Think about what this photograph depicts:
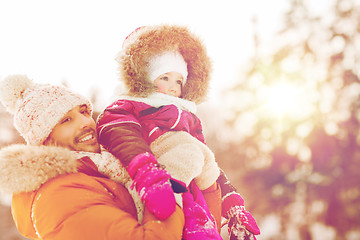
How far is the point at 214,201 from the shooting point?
6.00 ft

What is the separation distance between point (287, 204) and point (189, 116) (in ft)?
42.1

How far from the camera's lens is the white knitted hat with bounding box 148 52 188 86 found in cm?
197

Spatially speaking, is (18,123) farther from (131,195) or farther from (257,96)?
(257,96)

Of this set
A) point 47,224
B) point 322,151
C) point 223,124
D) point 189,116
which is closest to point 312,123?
point 322,151

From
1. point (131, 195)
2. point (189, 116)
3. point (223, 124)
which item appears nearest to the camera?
point (131, 195)

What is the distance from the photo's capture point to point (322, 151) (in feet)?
39.5

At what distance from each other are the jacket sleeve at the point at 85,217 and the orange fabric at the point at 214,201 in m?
0.47

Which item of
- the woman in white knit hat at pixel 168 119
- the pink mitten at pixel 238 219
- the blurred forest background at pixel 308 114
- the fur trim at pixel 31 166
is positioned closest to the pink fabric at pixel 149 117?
the woman in white knit hat at pixel 168 119

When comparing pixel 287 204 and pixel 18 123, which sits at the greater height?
pixel 18 123

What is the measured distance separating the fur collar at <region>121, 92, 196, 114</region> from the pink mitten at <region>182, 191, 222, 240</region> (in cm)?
55

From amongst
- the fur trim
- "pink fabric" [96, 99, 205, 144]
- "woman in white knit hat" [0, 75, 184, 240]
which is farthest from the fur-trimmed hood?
the fur trim

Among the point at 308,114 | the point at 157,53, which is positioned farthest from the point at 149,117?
the point at 308,114

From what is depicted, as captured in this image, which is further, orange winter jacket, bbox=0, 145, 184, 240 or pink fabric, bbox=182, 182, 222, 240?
pink fabric, bbox=182, 182, 222, 240

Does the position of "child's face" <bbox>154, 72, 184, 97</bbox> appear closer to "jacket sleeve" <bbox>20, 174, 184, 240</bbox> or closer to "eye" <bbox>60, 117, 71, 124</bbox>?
"eye" <bbox>60, 117, 71, 124</bbox>
